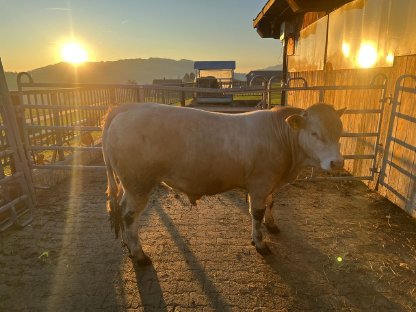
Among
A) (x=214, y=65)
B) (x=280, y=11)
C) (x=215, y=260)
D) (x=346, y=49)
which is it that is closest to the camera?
(x=215, y=260)

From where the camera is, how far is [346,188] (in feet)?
20.2

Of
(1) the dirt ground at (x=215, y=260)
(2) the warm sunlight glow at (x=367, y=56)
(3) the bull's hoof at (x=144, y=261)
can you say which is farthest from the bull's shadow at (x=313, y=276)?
(2) the warm sunlight glow at (x=367, y=56)

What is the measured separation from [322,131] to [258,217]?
1.41 meters

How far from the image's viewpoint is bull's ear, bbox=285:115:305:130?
11.4ft

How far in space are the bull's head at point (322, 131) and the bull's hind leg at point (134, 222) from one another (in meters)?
2.12

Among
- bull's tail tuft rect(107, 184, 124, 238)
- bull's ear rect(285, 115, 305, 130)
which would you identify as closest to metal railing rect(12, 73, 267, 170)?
bull's tail tuft rect(107, 184, 124, 238)

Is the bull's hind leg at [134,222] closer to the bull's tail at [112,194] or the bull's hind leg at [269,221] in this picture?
the bull's tail at [112,194]

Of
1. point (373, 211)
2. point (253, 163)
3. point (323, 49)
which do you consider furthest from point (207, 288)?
point (323, 49)

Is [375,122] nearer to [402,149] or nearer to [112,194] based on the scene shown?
[402,149]

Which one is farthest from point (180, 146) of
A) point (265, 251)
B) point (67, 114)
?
point (67, 114)

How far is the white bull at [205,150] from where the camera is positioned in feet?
11.3

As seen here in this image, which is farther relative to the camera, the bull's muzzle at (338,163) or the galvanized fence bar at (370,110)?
the galvanized fence bar at (370,110)

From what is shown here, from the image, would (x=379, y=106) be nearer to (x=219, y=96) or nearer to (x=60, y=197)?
(x=60, y=197)

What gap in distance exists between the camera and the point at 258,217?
12.9 ft
